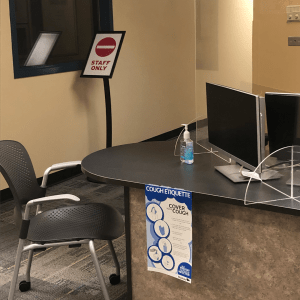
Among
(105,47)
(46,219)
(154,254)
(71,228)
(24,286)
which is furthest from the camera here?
(105,47)

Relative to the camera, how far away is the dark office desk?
1918mm

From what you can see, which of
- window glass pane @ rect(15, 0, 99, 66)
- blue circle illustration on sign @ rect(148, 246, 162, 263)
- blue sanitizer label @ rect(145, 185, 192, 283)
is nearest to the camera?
blue sanitizer label @ rect(145, 185, 192, 283)

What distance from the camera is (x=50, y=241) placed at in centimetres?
220

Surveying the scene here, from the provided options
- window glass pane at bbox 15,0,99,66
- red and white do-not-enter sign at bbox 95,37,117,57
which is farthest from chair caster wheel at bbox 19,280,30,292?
red and white do-not-enter sign at bbox 95,37,117,57

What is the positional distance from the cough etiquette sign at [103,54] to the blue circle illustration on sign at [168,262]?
2.77m

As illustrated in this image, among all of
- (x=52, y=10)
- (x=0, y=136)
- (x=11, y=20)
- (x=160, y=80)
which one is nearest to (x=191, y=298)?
(x=0, y=136)

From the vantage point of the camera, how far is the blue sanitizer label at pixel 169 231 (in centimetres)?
205

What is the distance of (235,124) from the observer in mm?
2117

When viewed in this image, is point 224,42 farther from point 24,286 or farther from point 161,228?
point 24,286

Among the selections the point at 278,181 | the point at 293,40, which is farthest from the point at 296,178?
the point at 293,40

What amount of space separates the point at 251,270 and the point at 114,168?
0.82 metres

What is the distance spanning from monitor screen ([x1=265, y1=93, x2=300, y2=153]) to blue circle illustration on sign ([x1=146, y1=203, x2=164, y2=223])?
58cm

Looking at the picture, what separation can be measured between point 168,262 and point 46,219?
705mm

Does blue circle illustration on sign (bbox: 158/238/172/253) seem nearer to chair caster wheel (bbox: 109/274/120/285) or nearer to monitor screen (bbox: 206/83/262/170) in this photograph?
monitor screen (bbox: 206/83/262/170)
